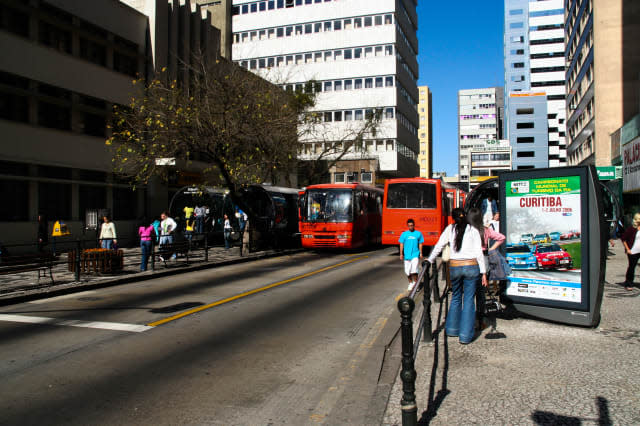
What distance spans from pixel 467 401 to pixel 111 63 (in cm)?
2505

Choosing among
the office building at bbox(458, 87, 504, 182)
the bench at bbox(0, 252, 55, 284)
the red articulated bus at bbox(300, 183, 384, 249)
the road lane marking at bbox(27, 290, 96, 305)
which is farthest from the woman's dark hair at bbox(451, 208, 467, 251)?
the office building at bbox(458, 87, 504, 182)

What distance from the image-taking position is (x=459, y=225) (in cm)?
695

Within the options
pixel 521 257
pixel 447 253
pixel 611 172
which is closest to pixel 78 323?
pixel 447 253

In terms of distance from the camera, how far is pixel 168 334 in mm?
7637

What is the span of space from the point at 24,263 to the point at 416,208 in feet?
46.4

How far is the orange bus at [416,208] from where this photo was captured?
20.5 m

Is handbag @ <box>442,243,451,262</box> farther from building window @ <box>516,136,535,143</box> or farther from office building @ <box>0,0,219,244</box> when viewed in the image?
building window @ <box>516,136,535,143</box>

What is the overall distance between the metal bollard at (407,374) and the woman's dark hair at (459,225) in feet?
9.53

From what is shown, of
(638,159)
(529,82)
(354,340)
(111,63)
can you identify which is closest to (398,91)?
(638,159)

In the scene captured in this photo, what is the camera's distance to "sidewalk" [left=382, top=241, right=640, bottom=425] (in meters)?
4.37

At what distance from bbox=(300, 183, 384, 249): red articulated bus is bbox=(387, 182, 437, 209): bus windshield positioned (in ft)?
6.38

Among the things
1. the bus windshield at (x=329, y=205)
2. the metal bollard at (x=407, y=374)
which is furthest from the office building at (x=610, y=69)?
the metal bollard at (x=407, y=374)

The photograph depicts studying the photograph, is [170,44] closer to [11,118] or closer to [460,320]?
[11,118]

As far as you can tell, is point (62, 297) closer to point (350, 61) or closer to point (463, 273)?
point (463, 273)
